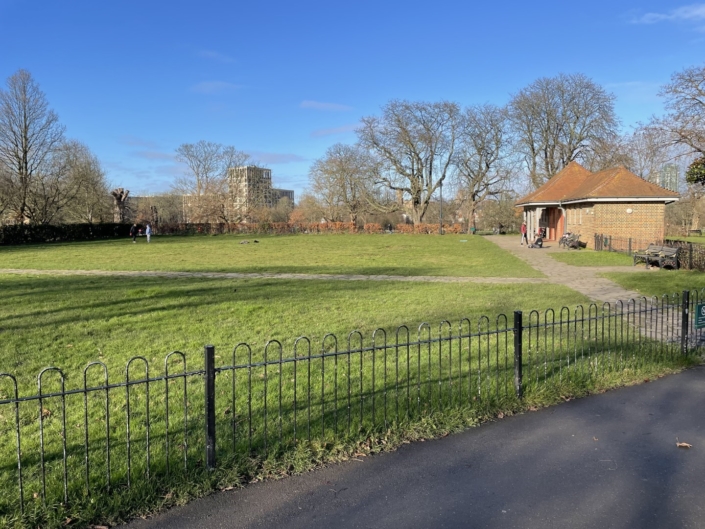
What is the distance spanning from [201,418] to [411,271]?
14.1 m

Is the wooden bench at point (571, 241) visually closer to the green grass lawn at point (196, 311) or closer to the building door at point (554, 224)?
the building door at point (554, 224)

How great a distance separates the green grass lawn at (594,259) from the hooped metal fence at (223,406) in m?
14.6

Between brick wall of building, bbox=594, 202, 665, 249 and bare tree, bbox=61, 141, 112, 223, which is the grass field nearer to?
brick wall of building, bbox=594, 202, 665, 249

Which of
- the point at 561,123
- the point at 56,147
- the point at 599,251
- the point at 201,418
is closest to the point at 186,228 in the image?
the point at 56,147

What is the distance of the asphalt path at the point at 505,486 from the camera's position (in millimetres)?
3160

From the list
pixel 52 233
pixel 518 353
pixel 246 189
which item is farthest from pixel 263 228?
pixel 518 353

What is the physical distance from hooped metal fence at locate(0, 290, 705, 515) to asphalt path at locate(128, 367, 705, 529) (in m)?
0.49

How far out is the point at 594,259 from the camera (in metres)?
22.4

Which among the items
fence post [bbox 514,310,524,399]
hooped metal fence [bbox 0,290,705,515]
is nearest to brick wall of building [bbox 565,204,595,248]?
hooped metal fence [bbox 0,290,705,515]

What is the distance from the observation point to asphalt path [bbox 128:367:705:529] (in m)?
3.16

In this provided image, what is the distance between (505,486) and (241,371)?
3.60 meters

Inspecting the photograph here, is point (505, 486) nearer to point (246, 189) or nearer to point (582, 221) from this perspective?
point (582, 221)

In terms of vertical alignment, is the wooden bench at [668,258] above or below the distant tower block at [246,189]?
below

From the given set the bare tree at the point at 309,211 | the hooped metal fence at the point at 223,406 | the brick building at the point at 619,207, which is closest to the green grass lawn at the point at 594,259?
the brick building at the point at 619,207
